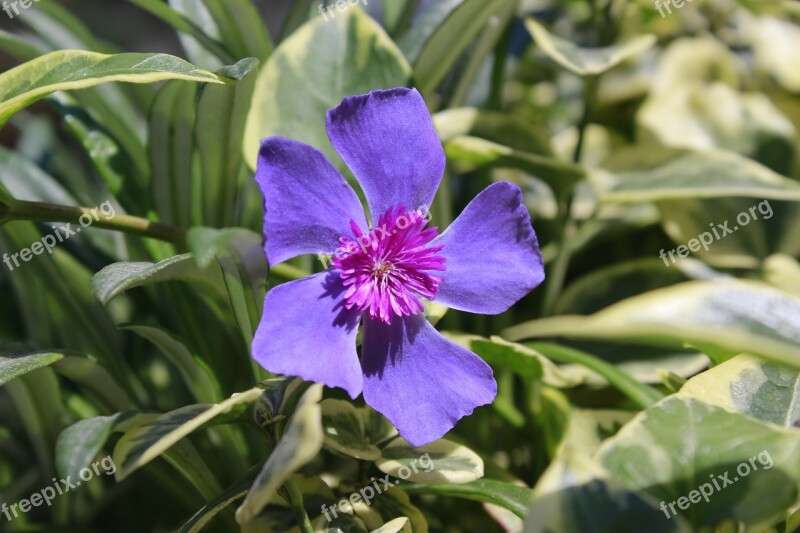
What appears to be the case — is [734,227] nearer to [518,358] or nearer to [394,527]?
[518,358]

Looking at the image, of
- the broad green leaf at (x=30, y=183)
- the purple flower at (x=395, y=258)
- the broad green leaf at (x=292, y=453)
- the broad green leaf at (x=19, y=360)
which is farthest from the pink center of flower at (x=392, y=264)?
the broad green leaf at (x=30, y=183)

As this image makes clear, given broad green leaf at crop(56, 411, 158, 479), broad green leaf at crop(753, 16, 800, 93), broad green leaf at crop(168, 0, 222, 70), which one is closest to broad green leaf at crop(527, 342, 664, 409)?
broad green leaf at crop(56, 411, 158, 479)

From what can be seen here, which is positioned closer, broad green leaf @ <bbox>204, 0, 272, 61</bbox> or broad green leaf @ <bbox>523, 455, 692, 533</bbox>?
broad green leaf @ <bbox>523, 455, 692, 533</bbox>

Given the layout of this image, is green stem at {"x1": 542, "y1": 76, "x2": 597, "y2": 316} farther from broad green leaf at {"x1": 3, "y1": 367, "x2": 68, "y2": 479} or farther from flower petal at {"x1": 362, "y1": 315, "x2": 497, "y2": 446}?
broad green leaf at {"x1": 3, "y1": 367, "x2": 68, "y2": 479}

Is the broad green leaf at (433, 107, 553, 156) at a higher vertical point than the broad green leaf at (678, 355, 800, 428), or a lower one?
higher

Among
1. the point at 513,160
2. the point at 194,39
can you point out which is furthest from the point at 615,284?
the point at 194,39

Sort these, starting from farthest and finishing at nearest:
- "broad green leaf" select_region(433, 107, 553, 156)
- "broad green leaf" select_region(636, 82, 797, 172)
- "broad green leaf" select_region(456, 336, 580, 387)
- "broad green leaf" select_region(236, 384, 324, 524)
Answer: "broad green leaf" select_region(636, 82, 797, 172) → "broad green leaf" select_region(433, 107, 553, 156) → "broad green leaf" select_region(456, 336, 580, 387) → "broad green leaf" select_region(236, 384, 324, 524)
